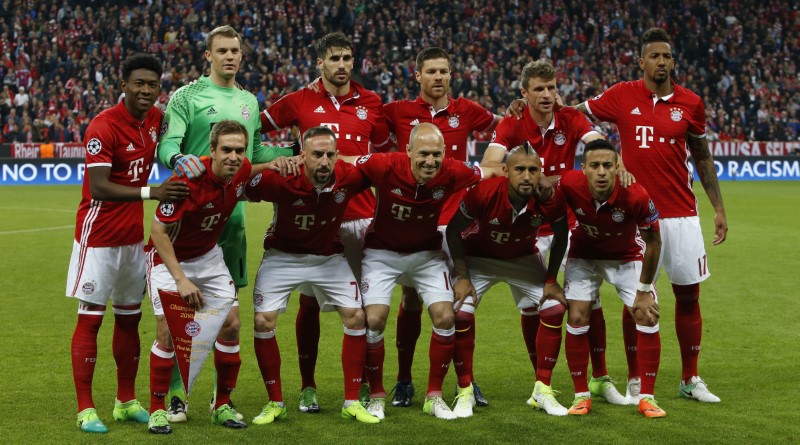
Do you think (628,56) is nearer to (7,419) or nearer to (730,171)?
(730,171)

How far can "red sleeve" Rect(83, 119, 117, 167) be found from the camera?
19.4 feet

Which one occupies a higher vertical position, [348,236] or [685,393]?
[348,236]

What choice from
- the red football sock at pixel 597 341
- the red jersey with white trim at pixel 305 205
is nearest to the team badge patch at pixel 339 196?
the red jersey with white trim at pixel 305 205

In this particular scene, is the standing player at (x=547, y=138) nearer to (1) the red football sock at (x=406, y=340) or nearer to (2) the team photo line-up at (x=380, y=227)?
(2) the team photo line-up at (x=380, y=227)

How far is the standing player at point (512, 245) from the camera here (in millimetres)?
6312

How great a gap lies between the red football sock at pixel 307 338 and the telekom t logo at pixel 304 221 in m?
0.67

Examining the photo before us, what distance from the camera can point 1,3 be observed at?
32.8m

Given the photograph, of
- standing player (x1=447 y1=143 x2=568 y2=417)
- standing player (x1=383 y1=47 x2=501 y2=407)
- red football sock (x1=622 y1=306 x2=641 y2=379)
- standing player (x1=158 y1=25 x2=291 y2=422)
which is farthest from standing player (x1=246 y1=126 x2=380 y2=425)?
red football sock (x1=622 y1=306 x2=641 y2=379)

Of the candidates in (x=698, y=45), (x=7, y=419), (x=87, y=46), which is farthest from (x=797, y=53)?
(x=7, y=419)

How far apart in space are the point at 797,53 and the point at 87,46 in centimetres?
2572

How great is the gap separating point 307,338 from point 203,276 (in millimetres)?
985

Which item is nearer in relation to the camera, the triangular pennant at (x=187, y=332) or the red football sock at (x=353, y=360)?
the triangular pennant at (x=187, y=332)

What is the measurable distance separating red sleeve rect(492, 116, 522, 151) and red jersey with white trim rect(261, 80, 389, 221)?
865 millimetres

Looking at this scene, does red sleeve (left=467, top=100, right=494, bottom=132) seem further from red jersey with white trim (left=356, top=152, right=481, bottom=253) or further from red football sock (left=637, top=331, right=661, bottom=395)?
red football sock (left=637, top=331, right=661, bottom=395)
